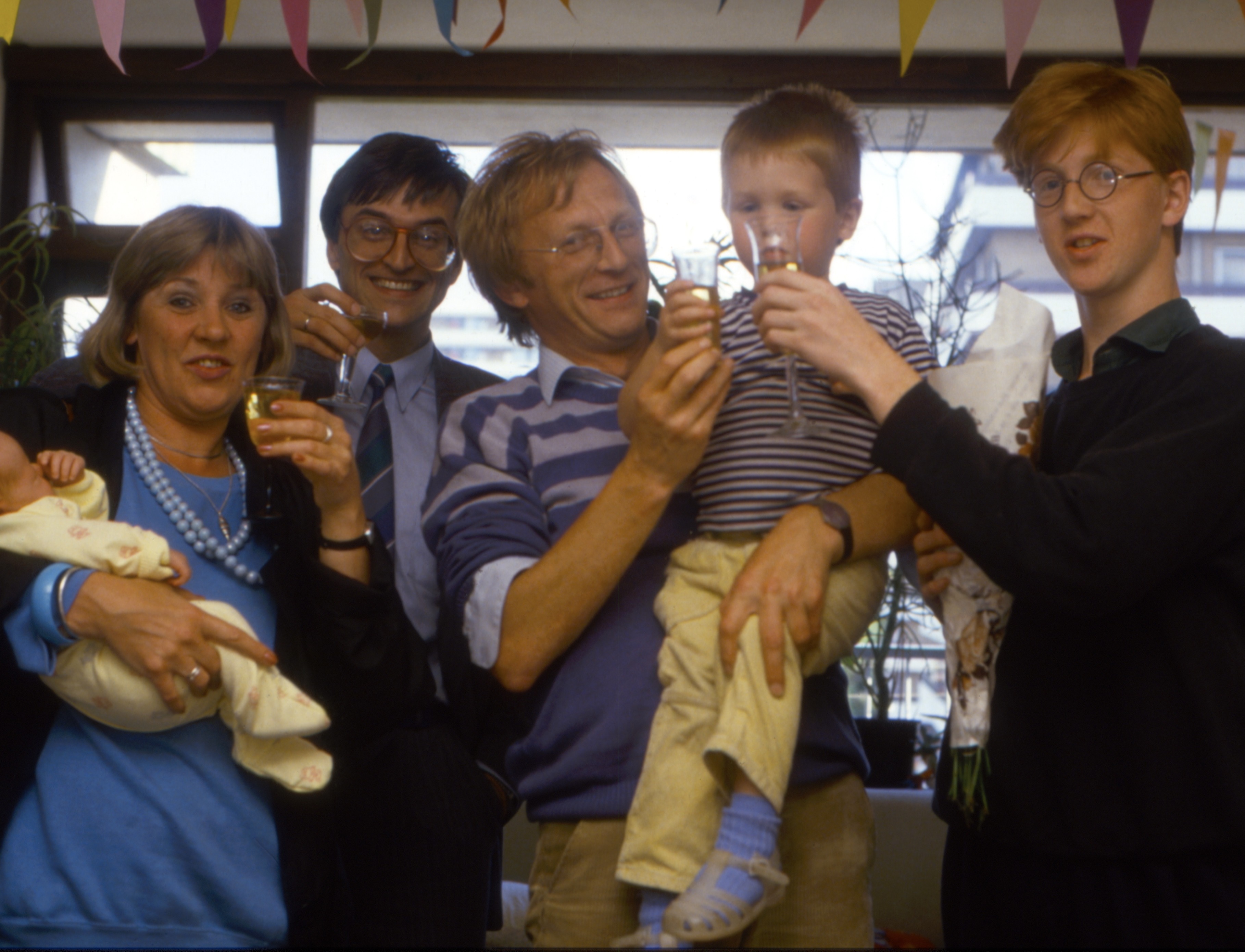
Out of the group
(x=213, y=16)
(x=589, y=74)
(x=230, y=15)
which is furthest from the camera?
(x=589, y=74)

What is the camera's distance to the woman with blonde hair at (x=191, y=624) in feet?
4.84

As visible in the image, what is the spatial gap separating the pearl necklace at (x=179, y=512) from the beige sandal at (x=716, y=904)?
0.84m

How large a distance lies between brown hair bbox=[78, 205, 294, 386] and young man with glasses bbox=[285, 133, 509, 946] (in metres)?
0.20

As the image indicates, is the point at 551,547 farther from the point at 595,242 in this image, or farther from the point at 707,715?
the point at 595,242

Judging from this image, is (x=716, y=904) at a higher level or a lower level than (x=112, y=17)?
lower

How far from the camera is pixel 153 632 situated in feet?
4.76

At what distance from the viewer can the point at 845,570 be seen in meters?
1.47

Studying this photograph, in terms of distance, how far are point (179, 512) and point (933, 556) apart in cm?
111

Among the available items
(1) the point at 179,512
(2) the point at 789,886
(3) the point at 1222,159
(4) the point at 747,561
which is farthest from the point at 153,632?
(3) the point at 1222,159

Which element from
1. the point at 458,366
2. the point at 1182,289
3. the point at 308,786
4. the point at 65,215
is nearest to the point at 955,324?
the point at 1182,289

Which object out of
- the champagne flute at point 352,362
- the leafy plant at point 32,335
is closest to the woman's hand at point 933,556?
the champagne flute at point 352,362

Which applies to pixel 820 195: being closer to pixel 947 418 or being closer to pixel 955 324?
pixel 947 418

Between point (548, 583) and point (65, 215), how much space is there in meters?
3.80

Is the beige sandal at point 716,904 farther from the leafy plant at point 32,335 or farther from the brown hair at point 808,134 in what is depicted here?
the leafy plant at point 32,335
